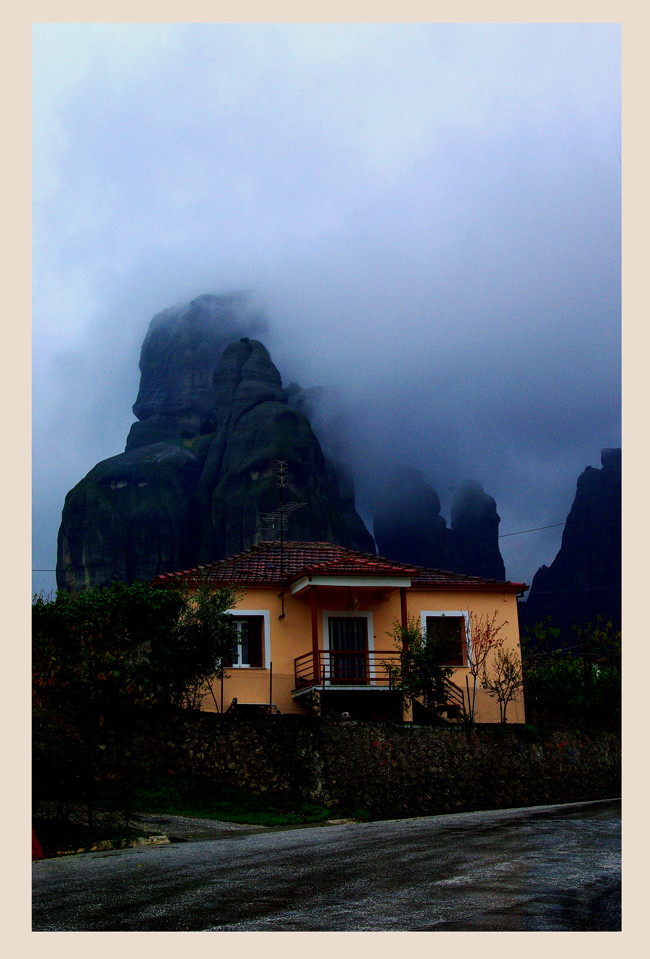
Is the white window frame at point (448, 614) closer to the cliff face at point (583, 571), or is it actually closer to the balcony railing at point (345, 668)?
the balcony railing at point (345, 668)

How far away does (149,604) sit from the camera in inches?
705

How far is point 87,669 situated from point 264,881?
697 cm

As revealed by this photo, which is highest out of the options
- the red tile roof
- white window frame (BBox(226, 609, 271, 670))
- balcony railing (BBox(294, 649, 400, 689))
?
the red tile roof

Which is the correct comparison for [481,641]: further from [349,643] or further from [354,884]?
[354,884]

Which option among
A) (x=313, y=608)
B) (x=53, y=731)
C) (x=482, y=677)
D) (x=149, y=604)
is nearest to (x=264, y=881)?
(x=53, y=731)

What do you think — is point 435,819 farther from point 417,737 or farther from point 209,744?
point 209,744

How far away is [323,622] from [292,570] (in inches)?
64.2

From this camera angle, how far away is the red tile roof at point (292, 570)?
20062 millimetres

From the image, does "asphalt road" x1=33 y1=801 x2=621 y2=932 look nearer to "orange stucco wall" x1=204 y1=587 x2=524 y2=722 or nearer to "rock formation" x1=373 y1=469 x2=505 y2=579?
"orange stucco wall" x1=204 y1=587 x2=524 y2=722

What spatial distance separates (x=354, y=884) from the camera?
7.18 metres

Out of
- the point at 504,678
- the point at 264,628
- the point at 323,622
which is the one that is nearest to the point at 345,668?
the point at 323,622

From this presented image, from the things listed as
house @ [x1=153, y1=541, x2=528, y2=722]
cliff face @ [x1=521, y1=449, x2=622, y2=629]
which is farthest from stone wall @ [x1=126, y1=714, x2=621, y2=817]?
cliff face @ [x1=521, y1=449, x2=622, y2=629]

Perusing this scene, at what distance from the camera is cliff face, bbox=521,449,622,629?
300 feet

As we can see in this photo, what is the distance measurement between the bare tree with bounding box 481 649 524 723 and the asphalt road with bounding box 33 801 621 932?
345 inches
